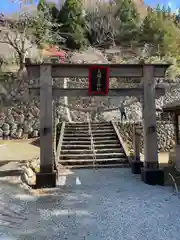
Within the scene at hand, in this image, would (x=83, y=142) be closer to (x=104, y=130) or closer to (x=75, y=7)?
(x=104, y=130)

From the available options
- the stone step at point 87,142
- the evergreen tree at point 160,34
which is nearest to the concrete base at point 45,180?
the stone step at point 87,142

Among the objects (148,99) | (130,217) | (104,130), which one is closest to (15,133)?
(104,130)

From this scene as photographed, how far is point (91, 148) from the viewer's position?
11797 mm

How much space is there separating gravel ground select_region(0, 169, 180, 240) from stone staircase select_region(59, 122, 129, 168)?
307 centimetres

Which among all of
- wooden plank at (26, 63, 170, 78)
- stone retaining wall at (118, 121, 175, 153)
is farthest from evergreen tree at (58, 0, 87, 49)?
wooden plank at (26, 63, 170, 78)

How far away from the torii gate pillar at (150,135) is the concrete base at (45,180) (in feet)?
7.87

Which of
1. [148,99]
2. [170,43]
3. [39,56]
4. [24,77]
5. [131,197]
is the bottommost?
[131,197]

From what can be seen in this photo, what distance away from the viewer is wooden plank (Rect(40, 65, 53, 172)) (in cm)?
726

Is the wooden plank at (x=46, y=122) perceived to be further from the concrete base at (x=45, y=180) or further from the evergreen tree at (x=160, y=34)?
the evergreen tree at (x=160, y=34)

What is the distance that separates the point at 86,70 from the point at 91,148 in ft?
15.5

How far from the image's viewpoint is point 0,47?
24.7 metres

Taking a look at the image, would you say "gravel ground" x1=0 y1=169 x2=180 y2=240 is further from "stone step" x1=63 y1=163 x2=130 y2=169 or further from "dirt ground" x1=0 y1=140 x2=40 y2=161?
"dirt ground" x1=0 y1=140 x2=40 y2=161

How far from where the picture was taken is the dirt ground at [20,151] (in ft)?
34.6

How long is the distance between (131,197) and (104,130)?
25.8 feet
